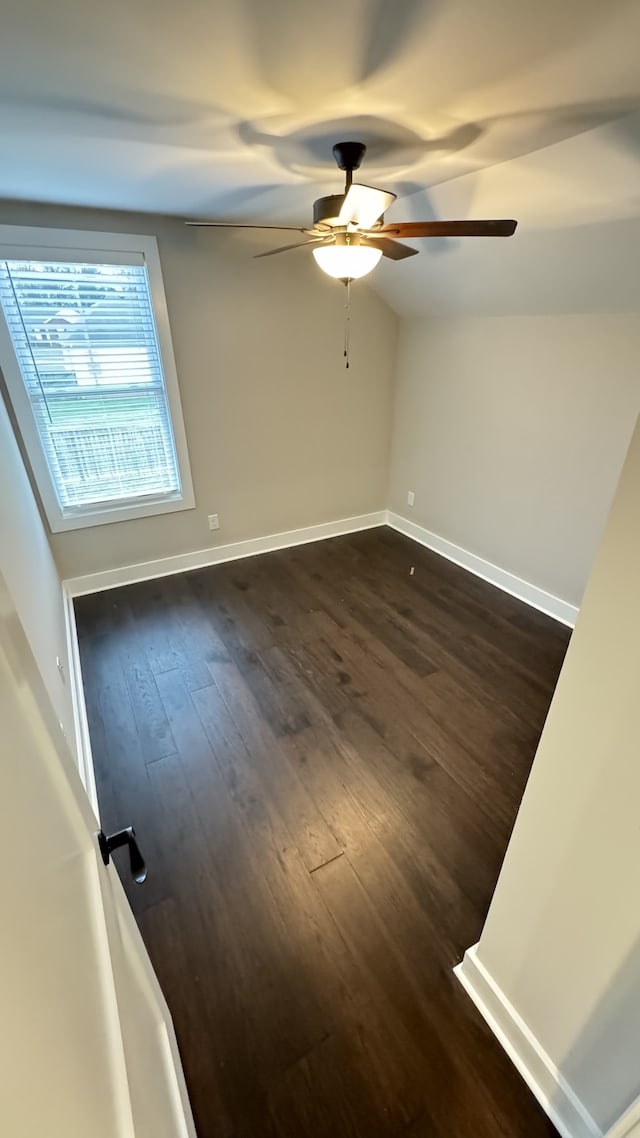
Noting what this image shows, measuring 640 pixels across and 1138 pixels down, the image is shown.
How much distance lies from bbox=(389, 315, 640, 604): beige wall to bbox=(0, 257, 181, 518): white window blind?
1.92 meters

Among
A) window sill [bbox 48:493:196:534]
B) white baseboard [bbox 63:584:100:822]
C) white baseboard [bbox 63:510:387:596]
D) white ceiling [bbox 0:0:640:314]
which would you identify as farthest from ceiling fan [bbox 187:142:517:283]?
white baseboard [bbox 63:510:387:596]

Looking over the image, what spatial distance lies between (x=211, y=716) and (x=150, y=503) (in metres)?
1.67

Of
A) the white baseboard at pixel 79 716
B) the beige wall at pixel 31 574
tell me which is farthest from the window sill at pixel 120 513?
the white baseboard at pixel 79 716

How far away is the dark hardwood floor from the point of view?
3.86ft

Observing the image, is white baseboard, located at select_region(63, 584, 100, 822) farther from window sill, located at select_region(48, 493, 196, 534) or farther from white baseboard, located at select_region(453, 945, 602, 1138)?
white baseboard, located at select_region(453, 945, 602, 1138)

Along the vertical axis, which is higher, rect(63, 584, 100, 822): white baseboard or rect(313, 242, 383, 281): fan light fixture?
rect(313, 242, 383, 281): fan light fixture

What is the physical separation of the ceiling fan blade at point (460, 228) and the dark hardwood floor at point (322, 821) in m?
1.94

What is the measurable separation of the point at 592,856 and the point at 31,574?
6.70 feet

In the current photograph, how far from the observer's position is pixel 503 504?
10.5 feet

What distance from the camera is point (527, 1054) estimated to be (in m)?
1.17

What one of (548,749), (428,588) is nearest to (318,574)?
(428,588)

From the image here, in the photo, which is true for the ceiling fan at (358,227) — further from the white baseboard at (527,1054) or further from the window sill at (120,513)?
the white baseboard at (527,1054)

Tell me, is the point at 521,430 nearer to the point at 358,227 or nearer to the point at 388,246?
the point at 388,246

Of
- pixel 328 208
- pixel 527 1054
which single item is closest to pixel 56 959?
pixel 527 1054
